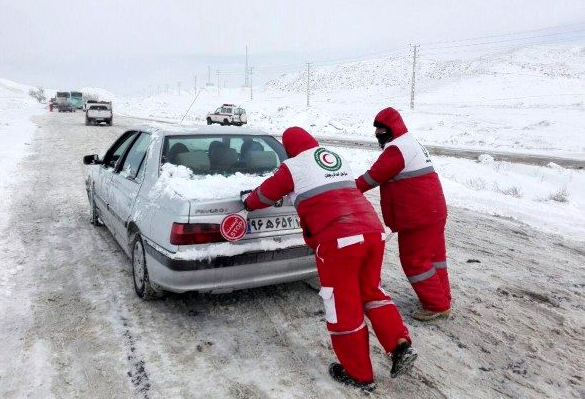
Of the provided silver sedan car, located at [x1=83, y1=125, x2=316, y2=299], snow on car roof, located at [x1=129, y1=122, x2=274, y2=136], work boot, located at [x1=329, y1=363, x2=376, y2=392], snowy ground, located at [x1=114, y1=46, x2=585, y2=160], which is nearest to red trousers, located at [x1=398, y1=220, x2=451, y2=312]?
silver sedan car, located at [x1=83, y1=125, x2=316, y2=299]

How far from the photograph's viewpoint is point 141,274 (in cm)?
391

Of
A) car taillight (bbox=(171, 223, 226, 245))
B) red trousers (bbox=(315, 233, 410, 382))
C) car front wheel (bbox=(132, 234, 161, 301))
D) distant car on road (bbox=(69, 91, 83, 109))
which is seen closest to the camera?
red trousers (bbox=(315, 233, 410, 382))

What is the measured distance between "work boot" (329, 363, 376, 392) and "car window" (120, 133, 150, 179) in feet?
9.02

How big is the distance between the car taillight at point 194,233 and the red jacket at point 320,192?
650 millimetres

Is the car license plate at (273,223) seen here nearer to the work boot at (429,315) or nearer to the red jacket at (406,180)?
the red jacket at (406,180)

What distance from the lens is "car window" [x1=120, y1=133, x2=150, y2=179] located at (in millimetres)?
4477

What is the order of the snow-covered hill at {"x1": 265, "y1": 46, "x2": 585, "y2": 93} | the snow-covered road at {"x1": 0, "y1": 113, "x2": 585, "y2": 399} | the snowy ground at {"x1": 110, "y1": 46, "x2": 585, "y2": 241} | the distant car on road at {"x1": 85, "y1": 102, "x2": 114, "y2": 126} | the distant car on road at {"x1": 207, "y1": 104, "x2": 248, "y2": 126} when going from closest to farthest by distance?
Answer: 1. the snow-covered road at {"x1": 0, "y1": 113, "x2": 585, "y2": 399}
2. the snowy ground at {"x1": 110, "y1": 46, "x2": 585, "y2": 241}
3. the distant car on road at {"x1": 85, "y1": 102, "x2": 114, "y2": 126}
4. the distant car on road at {"x1": 207, "y1": 104, "x2": 248, "y2": 126}
5. the snow-covered hill at {"x1": 265, "y1": 46, "x2": 585, "y2": 93}

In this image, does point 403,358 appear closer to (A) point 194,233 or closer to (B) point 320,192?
(B) point 320,192

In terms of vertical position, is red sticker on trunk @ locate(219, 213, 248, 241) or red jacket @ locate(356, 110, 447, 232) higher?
red jacket @ locate(356, 110, 447, 232)

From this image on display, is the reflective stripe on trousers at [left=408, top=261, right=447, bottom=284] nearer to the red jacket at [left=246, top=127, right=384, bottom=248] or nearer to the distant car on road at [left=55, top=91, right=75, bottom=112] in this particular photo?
the red jacket at [left=246, top=127, right=384, bottom=248]

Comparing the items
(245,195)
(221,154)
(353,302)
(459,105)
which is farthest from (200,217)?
(459,105)

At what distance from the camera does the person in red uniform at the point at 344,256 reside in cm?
272


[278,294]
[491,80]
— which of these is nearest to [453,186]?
[278,294]

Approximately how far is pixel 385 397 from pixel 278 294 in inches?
65.4
